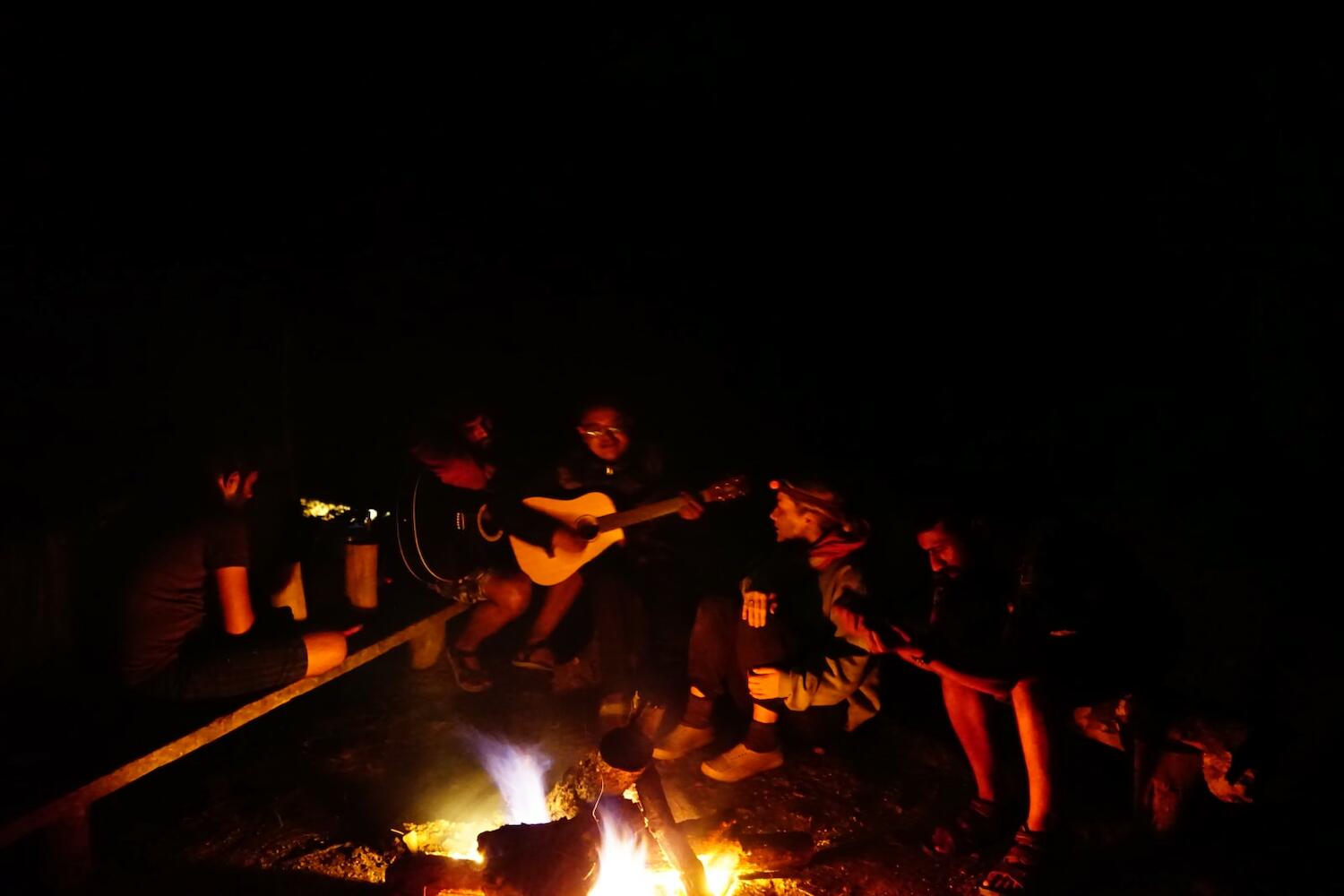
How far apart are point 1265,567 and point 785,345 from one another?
388 centimetres

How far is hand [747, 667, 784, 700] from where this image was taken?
13.3ft

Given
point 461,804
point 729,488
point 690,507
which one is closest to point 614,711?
point 461,804

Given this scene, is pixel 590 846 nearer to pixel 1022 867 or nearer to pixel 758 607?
pixel 758 607

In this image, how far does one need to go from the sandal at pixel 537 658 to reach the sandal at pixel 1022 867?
10.2ft

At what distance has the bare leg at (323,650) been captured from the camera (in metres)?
3.98

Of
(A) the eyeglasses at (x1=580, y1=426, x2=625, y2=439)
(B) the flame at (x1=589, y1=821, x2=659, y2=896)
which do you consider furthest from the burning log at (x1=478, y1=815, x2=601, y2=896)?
(A) the eyeglasses at (x1=580, y1=426, x2=625, y2=439)

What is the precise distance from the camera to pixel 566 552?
5.10 m

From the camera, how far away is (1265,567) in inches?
157

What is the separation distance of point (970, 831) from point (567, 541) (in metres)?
2.96

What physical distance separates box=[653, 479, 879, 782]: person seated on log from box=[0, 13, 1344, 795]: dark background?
0.44 m

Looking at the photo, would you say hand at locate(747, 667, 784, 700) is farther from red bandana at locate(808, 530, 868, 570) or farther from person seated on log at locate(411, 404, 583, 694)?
person seated on log at locate(411, 404, 583, 694)

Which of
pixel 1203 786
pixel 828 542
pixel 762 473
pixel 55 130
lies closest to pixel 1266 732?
pixel 1203 786

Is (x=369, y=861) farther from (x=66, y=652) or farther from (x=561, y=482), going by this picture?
(x=561, y=482)

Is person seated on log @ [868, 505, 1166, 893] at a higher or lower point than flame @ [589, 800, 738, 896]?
higher
